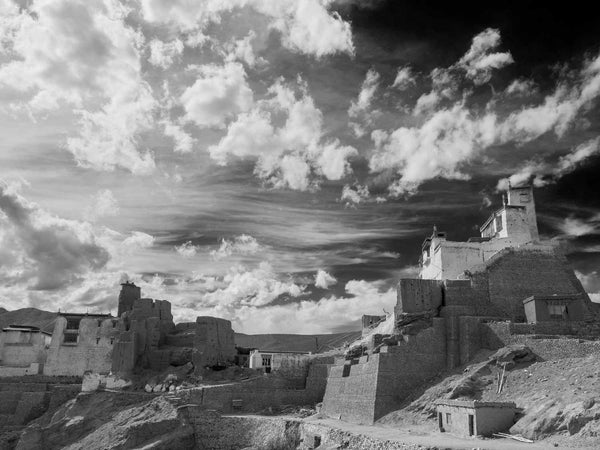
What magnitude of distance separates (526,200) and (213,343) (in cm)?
2520

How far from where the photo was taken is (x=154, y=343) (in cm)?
4300

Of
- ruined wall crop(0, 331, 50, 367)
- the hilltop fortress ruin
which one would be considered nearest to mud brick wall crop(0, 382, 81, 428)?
the hilltop fortress ruin

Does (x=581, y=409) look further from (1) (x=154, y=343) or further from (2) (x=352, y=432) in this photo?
(1) (x=154, y=343)

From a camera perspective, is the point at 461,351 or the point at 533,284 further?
the point at 533,284

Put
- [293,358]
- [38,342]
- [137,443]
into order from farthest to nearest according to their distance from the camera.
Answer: [38,342] → [293,358] → [137,443]

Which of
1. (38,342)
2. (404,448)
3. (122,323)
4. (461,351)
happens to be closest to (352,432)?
(404,448)

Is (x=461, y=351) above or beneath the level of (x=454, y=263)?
beneath

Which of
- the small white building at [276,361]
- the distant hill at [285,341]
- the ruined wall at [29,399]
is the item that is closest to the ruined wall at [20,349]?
the ruined wall at [29,399]

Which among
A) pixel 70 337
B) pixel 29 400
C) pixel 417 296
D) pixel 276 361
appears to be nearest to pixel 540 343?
pixel 417 296

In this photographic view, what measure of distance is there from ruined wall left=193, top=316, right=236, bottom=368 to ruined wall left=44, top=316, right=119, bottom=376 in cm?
725

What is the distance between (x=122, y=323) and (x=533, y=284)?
29.6 metres

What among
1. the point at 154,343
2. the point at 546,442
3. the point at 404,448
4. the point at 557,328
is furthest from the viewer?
the point at 154,343

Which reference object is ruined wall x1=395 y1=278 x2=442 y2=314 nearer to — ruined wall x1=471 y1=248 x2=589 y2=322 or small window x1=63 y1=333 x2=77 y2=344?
ruined wall x1=471 y1=248 x2=589 y2=322

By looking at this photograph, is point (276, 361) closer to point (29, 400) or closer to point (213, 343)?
point (213, 343)
